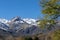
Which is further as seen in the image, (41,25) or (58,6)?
(41,25)

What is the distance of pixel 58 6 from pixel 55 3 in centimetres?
63

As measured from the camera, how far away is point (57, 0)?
2161 centimetres

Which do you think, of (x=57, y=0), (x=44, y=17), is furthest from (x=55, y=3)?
(x=44, y=17)

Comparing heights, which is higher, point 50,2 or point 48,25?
point 50,2

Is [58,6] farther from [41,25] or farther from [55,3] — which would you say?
[41,25]

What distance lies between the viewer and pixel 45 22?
22.3m

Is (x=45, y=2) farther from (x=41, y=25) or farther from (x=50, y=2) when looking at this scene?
(x=41, y=25)

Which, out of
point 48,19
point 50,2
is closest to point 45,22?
point 48,19

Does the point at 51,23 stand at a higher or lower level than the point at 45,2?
lower

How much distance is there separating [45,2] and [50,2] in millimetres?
600

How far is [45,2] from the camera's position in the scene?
22.3m

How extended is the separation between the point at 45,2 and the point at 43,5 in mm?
325

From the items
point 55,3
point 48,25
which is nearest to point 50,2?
point 55,3

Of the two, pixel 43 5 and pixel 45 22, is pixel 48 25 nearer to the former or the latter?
pixel 45 22
